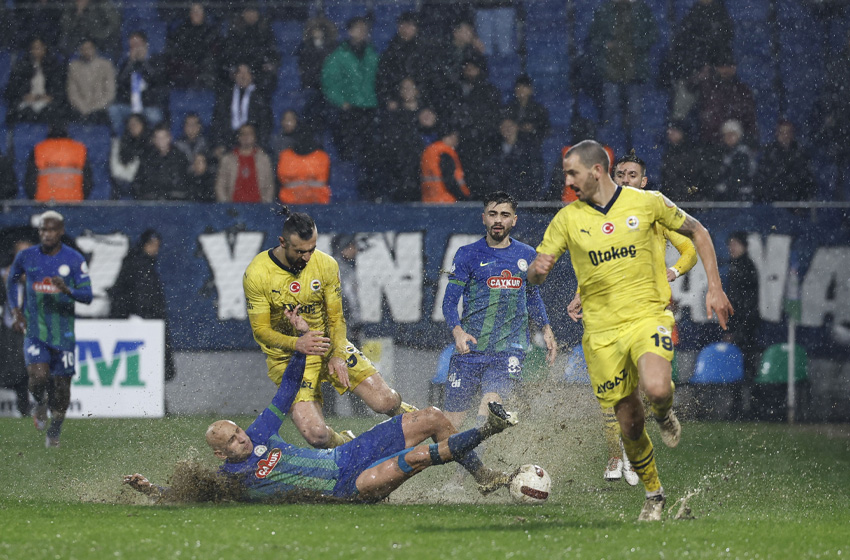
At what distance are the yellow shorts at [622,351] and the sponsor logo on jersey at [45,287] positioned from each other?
7533 mm

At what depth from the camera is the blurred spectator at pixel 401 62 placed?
16.3 m

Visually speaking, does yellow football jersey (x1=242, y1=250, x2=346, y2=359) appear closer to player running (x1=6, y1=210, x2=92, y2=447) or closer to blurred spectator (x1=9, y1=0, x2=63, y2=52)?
player running (x1=6, y1=210, x2=92, y2=447)

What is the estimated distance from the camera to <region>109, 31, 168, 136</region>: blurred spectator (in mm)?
16547

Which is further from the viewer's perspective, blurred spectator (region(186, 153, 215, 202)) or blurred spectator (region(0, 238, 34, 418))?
blurred spectator (region(186, 153, 215, 202))

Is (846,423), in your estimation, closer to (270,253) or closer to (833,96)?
(833,96)

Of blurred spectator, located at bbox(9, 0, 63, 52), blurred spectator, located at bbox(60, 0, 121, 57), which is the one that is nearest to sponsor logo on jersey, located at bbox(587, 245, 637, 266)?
blurred spectator, located at bbox(60, 0, 121, 57)

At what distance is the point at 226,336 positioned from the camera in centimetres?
1430

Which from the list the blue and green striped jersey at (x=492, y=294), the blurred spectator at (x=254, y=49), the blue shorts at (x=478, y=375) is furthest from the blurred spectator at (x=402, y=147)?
the blue shorts at (x=478, y=375)

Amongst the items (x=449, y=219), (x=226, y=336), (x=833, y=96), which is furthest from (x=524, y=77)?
(x=226, y=336)

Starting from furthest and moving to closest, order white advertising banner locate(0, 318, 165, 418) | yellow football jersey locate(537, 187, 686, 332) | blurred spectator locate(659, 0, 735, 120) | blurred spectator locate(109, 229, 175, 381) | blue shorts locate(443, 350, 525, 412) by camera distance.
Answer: blurred spectator locate(659, 0, 735, 120) → blurred spectator locate(109, 229, 175, 381) → white advertising banner locate(0, 318, 165, 418) → blue shorts locate(443, 350, 525, 412) → yellow football jersey locate(537, 187, 686, 332)

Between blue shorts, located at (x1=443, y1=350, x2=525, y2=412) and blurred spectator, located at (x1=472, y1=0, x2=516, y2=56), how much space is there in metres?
8.88

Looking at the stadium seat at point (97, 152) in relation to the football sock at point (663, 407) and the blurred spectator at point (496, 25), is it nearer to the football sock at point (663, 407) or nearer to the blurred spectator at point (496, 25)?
the blurred spectator at point (496, 25)

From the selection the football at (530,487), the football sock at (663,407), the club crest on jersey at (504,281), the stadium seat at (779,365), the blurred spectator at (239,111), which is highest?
the blurred spectator at (239,111)

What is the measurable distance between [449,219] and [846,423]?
5.43 m
